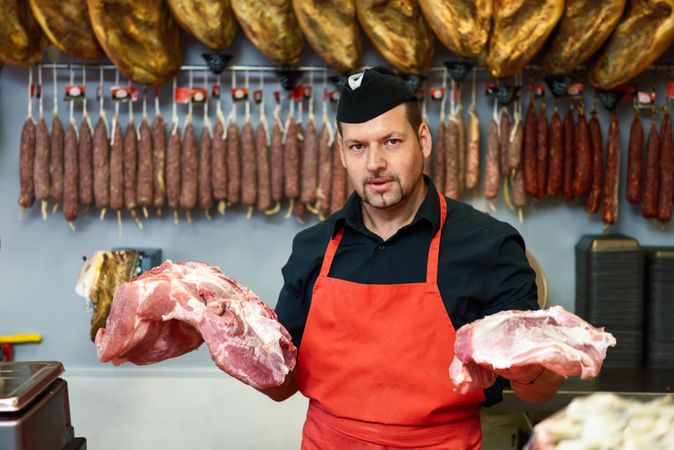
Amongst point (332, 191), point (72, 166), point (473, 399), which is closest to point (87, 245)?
point (72, 166)

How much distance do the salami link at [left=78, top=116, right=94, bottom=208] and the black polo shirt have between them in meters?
2.26

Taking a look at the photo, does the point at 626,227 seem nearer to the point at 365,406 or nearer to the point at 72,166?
the point at 365,406

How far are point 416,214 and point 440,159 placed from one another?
195 centimetres

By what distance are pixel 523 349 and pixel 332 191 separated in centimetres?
276

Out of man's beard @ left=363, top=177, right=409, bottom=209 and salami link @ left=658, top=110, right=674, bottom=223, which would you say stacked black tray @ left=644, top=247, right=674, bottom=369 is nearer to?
salami link @ left=658, top=110, right=674, bottom=223

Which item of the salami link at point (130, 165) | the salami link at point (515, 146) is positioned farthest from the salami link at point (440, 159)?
the salami link at point (130, 165)

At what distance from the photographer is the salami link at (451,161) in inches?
→ 175

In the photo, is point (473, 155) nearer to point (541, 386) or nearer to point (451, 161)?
point (451, 161)

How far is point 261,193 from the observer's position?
15.0 ft

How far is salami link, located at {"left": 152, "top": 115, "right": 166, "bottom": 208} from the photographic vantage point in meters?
4.56

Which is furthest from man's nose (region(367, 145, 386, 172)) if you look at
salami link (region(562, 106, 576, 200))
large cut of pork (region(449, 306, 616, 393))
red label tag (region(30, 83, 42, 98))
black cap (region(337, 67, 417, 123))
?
red label tag (region(30, 83, 42, 98))

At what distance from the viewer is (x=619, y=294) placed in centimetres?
433

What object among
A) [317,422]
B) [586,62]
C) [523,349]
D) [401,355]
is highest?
[586,62]

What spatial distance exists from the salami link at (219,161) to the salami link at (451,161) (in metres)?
1.35
